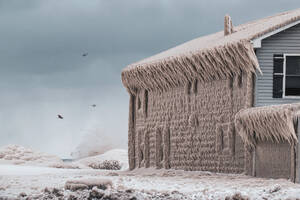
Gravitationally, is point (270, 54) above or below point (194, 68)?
above

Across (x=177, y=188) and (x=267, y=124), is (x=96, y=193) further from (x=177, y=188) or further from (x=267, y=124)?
(x=267, y=124)

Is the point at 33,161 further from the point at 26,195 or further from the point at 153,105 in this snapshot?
the point at 26,195

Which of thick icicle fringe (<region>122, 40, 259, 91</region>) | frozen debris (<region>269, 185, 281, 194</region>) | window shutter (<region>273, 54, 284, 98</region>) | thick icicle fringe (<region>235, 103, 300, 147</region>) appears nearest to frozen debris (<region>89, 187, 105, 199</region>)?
frozen debris (<region>269, 185, 281, 194</region>)

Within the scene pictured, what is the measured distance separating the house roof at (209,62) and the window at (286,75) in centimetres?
80

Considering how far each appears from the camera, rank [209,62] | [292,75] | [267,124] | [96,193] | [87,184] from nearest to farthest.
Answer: [96,193] → [87,184] → [267,124] → [292,75] → [209,62]

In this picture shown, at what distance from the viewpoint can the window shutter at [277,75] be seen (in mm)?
22906

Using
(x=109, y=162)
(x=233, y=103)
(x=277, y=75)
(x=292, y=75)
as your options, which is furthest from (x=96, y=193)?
(x=109, y=162)

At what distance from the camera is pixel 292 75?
2314cm

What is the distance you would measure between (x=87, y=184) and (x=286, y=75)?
8408mm

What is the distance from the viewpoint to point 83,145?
4825 cm

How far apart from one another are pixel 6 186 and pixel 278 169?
7549 millimetres

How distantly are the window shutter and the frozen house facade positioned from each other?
3 centimetres

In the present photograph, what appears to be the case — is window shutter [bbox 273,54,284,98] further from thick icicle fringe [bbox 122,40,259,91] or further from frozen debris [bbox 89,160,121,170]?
frozen debris [bbox 89,160,121,170]

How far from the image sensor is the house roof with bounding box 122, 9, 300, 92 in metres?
22.5
